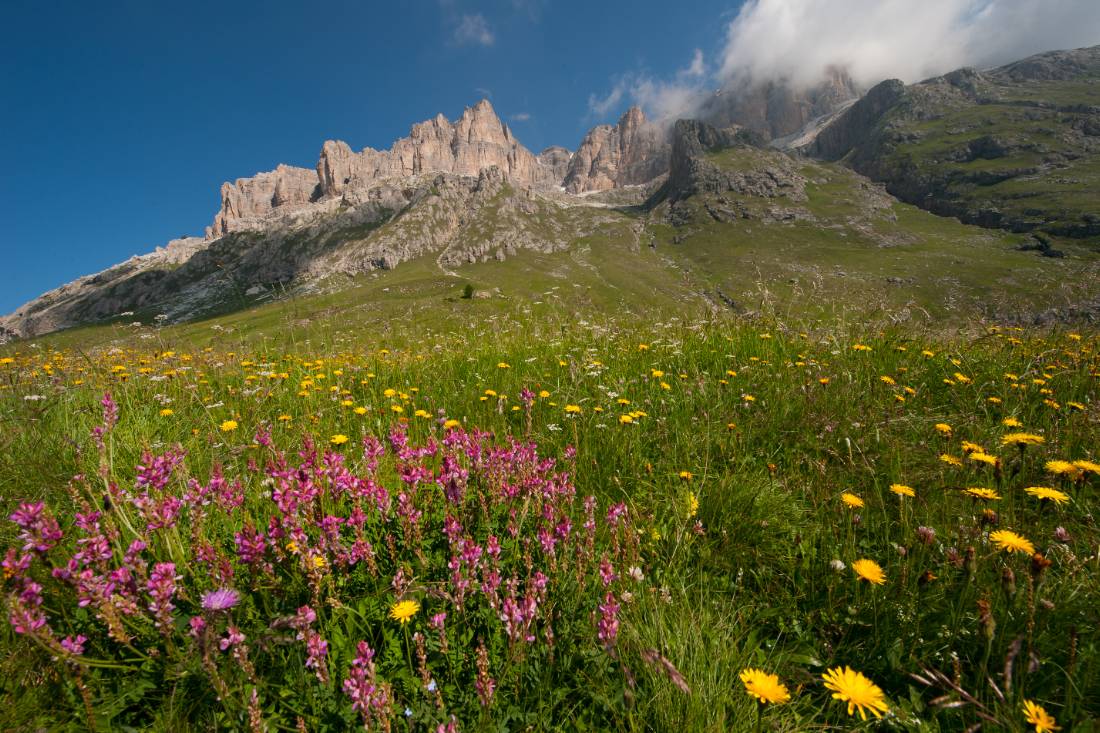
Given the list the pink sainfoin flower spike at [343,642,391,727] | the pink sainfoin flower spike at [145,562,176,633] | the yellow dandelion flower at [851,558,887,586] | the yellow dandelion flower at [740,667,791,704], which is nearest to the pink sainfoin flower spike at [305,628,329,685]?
the pink sainfoin flower spike at [343,642,391,727]

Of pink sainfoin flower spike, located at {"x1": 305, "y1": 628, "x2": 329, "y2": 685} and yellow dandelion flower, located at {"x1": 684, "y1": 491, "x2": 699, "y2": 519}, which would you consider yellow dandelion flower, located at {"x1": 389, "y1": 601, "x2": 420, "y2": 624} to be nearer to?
pink sainfoin flower spike, located at {"x1": 305, "y1": 628, "x2": 329, "y2": 685}

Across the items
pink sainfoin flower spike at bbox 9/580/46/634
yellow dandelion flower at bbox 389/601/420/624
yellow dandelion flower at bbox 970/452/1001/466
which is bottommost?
yellow dandelion flower at bbox 970/452/1001/466

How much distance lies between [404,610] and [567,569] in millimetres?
962

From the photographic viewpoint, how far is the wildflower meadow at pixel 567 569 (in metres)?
1.90

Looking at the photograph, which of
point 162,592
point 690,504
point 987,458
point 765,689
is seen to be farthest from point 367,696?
point 987,458

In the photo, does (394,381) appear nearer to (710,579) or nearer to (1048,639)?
(710,579)

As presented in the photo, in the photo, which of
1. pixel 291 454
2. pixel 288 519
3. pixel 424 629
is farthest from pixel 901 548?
pixel 291 454

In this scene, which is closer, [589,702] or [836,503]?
[589,702]

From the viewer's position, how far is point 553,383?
6578 mm

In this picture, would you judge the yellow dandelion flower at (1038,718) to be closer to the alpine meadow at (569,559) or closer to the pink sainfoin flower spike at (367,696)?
the alpine meadow at (569,559)

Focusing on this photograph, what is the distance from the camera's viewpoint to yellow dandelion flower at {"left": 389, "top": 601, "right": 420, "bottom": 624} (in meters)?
2.15

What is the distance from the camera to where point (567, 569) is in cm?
273

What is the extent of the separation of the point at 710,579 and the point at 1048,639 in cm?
162

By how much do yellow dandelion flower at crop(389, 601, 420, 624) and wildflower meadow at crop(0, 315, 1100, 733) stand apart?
0.03m
